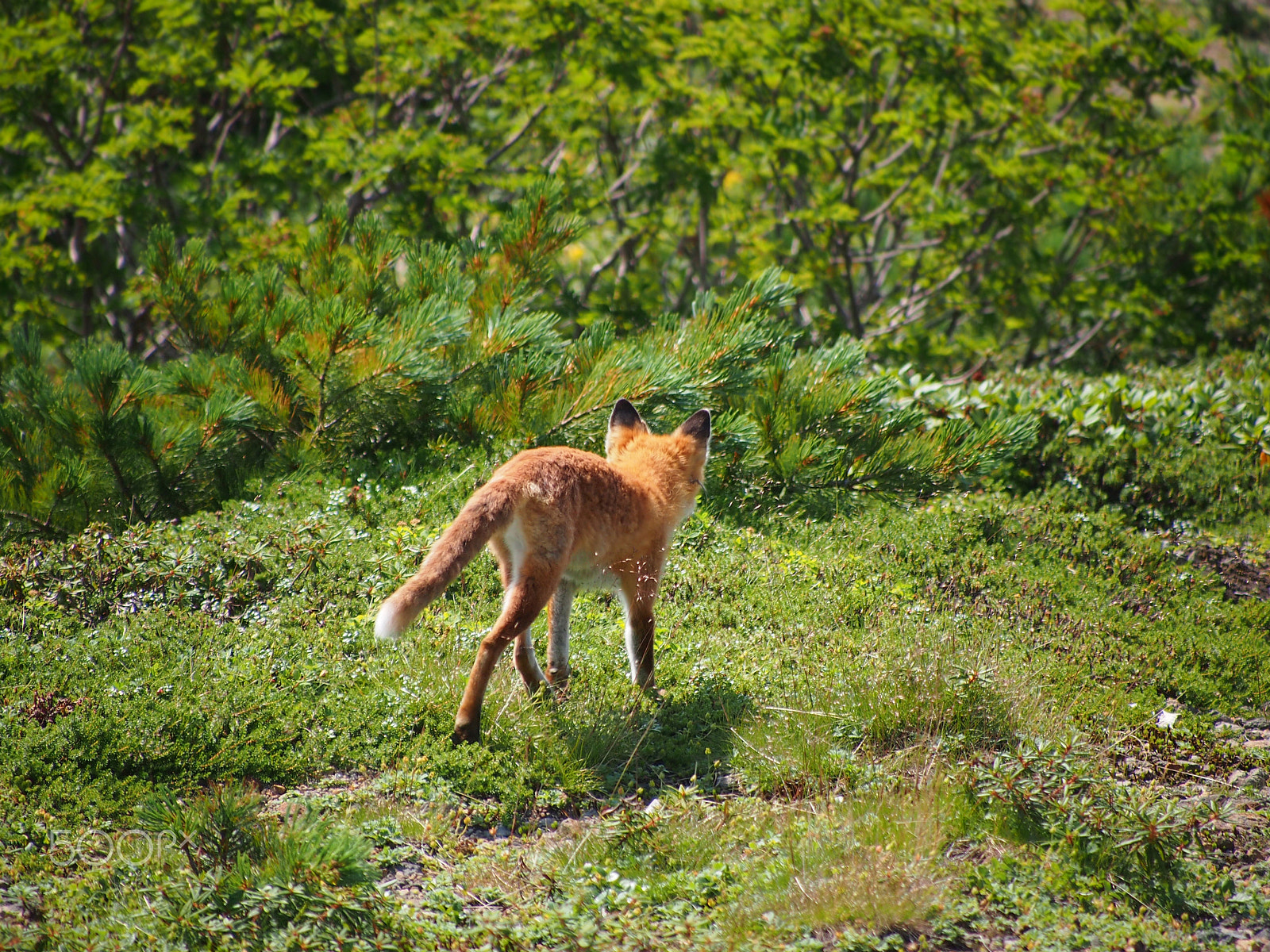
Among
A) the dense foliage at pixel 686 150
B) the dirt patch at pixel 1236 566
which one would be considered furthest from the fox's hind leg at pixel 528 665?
the dense foliage at pixel 686 150

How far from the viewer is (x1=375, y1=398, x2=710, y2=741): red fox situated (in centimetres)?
401

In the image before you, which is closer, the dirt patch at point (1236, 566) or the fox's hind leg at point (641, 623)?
the fox's hind leg at point (641, 623)

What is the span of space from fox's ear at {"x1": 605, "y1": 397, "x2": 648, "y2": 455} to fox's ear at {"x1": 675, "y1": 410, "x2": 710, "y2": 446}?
0.84 feet

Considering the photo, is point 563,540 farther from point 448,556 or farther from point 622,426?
point 622,426

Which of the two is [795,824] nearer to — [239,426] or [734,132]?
[239,426]

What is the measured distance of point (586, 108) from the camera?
1021 centimetres

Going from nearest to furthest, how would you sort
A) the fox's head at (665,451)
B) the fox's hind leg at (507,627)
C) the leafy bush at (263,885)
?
the leafy bush at (263,885) → the fox's hind leg at (507,627) → the fox's head at (665,451)

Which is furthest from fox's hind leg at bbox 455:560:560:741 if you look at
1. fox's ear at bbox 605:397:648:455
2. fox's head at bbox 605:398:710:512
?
A: fox's ear at bbox 605:397:648:455

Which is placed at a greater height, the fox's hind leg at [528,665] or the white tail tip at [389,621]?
the white tail tip at [389,621]

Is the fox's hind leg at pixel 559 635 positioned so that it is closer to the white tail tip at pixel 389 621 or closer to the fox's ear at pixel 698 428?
the fox's ear at pixel 698 428

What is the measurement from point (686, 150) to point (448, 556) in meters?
7.87

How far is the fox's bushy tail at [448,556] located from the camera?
12.1ft

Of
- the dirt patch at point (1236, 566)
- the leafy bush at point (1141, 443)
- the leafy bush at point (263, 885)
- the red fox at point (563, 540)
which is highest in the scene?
the red fox at point (563, 540)

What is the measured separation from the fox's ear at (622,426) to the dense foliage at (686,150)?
11.2 feet
